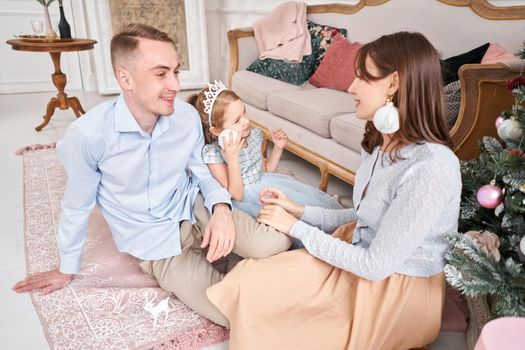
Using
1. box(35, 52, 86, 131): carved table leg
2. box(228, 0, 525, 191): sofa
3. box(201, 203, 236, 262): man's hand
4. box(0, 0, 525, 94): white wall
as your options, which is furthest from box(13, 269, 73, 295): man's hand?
box(0, 0, 525, 94): white wall

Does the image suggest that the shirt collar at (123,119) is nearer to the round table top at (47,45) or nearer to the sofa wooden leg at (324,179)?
the sofa wooden leg at (324,179)

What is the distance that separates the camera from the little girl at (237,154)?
5.30ft

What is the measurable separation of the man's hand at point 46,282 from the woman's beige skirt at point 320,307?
28.9 inches

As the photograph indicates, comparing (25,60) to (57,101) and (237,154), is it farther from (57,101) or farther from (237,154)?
(237,154)

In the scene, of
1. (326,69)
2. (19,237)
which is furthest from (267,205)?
(326,69)

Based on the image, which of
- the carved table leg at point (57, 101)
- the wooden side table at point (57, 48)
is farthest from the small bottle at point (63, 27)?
the carved table leg at point (57, 101)

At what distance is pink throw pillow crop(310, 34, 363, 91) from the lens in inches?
115

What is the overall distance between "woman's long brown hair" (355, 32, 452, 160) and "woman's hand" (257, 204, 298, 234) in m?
0.39

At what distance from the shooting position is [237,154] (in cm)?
159

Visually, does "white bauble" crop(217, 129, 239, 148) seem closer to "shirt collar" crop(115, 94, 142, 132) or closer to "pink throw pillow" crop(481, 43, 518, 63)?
"shirt collar" crop(115, 94, 142, 132)

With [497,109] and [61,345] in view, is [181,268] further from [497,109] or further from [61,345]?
[497,109]

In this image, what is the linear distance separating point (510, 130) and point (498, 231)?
322mm

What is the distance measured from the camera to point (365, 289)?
1240 millimetres

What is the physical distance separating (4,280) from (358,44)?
2487mm
